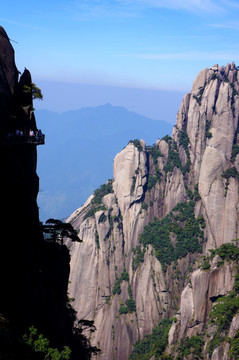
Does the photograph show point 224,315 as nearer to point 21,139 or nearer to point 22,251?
point 22,251

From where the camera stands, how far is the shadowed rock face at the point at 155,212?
88125 mm

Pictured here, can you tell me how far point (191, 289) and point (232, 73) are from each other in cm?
6433

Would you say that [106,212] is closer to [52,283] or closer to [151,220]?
[151,220]

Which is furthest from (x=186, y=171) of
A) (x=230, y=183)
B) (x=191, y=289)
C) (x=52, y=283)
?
(x=52, y=283)

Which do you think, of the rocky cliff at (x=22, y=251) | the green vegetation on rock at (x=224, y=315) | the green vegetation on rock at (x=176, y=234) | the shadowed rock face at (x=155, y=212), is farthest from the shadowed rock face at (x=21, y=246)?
the green vegetation on rock at (x=176, y=234)

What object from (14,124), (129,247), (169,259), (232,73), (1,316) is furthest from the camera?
(232,73)

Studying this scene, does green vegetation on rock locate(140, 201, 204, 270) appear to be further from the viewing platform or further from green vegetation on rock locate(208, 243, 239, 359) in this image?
the viewing platform

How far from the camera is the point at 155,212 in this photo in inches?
4011

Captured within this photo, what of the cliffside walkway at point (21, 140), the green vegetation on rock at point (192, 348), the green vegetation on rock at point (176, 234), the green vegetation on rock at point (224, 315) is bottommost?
the green vegetation on rock at point (192, 348)

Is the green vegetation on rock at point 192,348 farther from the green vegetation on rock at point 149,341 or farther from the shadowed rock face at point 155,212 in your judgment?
the shadowed rock face at point 155,212

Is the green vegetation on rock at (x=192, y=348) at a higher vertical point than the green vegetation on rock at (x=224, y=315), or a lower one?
lower

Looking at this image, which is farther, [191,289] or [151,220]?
[151,220]

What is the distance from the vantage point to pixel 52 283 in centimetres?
3447

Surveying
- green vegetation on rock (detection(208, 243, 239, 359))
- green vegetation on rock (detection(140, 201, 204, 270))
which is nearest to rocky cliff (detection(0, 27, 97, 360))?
green vegetation on rock (detection(208, 243, 239, 359))
